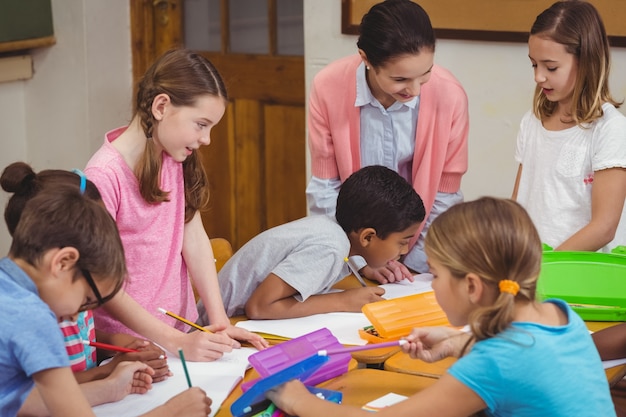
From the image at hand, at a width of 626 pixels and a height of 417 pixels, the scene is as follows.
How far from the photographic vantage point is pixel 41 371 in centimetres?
143

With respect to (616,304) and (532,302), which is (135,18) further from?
(532,302)

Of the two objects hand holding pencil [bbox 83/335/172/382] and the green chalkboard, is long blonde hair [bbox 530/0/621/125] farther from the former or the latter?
the green chalkboard

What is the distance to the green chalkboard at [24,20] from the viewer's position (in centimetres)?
400

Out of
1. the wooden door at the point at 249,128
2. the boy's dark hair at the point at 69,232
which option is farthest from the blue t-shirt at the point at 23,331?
the wooden door at the point at 249,128

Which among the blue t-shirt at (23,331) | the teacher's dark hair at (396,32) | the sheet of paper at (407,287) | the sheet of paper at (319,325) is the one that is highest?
the teacher's dark hair at (396,32)

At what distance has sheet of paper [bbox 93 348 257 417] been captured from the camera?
1678 mm

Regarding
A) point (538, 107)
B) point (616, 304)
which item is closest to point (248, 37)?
point (538, 107)

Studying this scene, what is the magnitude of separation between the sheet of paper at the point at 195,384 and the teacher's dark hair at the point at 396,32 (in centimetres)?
82

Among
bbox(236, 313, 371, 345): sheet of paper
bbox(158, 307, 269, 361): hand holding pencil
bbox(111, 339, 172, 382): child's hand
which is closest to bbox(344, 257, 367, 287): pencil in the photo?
bbox(236, 313, 371, 345): sheet of paper

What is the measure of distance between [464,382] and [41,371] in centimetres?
66

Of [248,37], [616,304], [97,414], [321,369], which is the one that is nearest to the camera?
[97,414]

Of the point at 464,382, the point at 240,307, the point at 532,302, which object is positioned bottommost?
the point at 240,307

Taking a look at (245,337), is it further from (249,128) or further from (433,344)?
(249,128)

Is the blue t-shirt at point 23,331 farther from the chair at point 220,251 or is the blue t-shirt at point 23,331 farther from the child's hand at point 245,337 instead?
the chair at point 220,251
